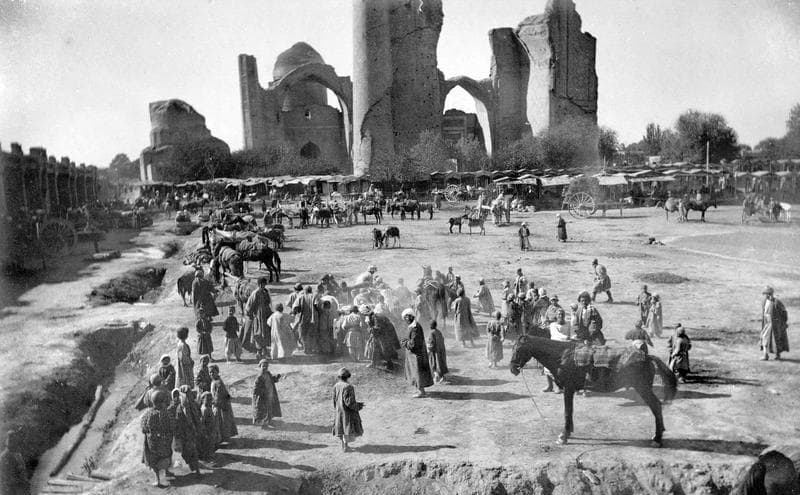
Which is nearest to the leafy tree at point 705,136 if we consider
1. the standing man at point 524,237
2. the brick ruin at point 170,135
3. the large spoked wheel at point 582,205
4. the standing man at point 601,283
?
the large spoked wheel at point 582,205

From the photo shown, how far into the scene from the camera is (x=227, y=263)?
14000 mm

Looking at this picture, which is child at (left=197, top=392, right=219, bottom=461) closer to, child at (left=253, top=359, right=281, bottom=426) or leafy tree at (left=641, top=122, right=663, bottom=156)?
child at (left=253, top=359, right=281, bottom=426)

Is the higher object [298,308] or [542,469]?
[298,308]

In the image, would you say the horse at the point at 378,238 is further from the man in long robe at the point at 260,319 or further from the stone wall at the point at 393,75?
the stone wall at the point at 393,75

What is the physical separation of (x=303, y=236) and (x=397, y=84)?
88.2 ft

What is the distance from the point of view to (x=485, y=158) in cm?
4750

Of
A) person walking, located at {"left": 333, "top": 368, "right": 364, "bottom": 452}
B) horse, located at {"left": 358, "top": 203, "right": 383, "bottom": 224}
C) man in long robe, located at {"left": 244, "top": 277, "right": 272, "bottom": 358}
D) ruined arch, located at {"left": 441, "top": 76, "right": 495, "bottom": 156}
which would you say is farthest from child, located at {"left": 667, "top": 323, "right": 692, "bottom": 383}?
ruined arch, located at {"left": 441, "top": 76, "right": 495, "bottom": 156}

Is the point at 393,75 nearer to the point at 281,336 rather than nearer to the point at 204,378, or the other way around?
the point at 281,336

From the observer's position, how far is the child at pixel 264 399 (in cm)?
673

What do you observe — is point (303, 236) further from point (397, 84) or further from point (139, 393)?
point (397, 84)

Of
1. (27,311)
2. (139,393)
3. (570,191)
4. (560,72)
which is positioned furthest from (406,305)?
(560,72)

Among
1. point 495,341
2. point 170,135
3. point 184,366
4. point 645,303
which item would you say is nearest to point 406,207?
point 645,303

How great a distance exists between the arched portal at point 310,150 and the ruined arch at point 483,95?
1267 cm

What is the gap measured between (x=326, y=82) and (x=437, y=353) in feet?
157
